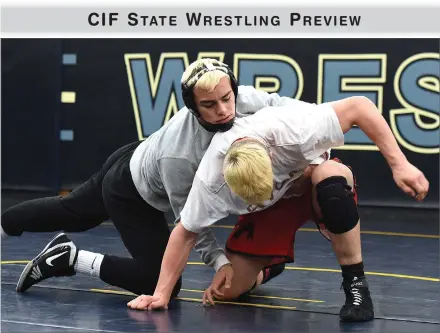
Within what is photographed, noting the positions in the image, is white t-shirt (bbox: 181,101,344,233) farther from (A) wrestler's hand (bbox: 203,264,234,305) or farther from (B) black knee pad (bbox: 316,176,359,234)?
(A) wrestler's hand (bbox: 203,264,234,305)

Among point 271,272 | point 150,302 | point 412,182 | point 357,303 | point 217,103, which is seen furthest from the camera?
point 271,272

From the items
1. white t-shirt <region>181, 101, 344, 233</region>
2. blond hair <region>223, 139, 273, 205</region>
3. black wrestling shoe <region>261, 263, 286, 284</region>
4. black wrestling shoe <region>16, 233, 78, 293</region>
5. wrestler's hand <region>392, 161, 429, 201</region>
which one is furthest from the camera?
black wrestling shoe <region>261, 263, 286, 284</region>

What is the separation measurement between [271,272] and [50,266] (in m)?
1.10

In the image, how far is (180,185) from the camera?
14.0 ft

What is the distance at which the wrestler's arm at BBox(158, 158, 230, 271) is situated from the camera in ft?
13.9

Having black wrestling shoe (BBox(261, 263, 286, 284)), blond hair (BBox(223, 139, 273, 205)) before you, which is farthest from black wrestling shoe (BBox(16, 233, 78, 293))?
blond hair (BBox(223, 139, 273, 205))

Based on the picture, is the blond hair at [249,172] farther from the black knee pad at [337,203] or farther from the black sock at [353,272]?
the black sock at [353,272]

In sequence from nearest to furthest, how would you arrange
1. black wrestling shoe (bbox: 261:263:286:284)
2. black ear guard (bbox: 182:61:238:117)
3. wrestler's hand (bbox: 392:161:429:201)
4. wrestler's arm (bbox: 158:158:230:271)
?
wrestler's hand (bbox: 392:161:429:201), black ear guard (bbox: 182:61:238:117), wrestler's arm (bbox: 158:158:230:271), black wrestling shoe (bbox: 261:263:286:284)

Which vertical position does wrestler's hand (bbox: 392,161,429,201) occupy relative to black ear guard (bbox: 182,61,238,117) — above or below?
below

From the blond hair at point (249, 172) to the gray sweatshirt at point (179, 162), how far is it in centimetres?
40

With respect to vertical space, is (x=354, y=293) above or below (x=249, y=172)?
below

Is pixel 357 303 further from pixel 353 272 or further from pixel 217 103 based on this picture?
pixel 217 103

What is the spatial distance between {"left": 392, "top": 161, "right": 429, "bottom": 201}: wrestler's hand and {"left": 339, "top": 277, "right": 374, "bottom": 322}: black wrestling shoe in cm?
54

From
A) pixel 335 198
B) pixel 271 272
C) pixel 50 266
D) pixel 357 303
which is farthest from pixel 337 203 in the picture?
pixel 50 266
